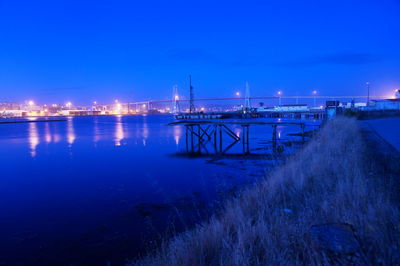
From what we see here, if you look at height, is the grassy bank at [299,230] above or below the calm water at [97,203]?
above

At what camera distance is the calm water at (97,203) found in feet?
21.2

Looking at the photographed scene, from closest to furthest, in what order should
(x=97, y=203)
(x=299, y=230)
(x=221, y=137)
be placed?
(x=299, y=230), (x=97, y=203), (x=221, y=137)

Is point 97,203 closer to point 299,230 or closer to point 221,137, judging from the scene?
point 299,230

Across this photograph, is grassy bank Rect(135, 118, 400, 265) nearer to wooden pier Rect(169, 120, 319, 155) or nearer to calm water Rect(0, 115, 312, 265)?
calm water Rect(0, 115, 312, 265)

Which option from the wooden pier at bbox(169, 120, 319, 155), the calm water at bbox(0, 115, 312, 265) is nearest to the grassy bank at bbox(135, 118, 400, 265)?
the calm water at bbox(0, 115, 312, 265)

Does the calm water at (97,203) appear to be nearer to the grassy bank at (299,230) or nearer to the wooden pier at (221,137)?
the grassy bank at (299,230)

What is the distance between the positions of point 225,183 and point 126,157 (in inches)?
417

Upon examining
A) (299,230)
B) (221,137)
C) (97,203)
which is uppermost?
(299,230)

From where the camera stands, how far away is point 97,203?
9.64 m

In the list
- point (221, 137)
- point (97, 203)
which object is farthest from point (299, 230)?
point (221, 137)

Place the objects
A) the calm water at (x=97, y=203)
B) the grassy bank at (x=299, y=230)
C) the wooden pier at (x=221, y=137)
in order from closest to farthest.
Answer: the grassy bank at (x=299, y=230) < the calm water at (x=97, y=203) < the wooden pier at (x=221, y=137)

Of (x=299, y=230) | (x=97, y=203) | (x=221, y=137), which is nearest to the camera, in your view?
(x=299, y=230)

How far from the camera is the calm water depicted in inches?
254

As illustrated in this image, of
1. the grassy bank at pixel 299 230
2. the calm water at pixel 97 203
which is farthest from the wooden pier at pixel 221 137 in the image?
the grassy bank at pixel 299 230
